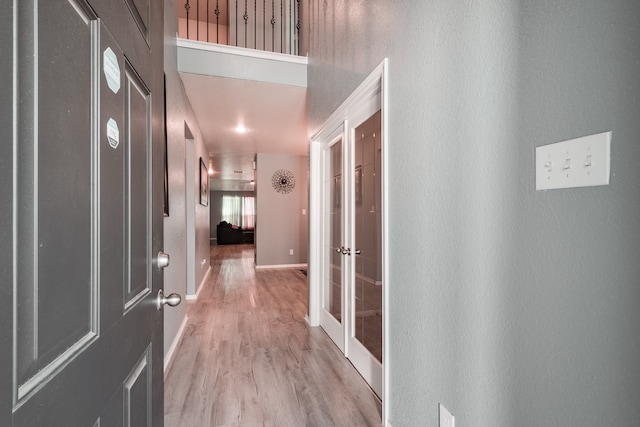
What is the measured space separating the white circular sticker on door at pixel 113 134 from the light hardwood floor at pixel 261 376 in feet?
5.48

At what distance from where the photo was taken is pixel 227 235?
1282 centimetres

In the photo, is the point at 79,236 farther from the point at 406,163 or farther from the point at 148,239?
the point at 406,163

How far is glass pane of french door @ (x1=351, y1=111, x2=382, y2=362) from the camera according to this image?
79.3 inches

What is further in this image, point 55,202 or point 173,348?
point 173,348

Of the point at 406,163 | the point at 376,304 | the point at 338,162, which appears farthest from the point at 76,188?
the point at 338,162

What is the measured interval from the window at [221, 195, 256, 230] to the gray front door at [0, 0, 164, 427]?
580 inches

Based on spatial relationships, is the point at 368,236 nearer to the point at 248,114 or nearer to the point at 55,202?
the point at 55,202

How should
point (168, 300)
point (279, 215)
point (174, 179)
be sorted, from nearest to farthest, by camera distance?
point (168, 300)
point (174, 179)
point (279, 215)

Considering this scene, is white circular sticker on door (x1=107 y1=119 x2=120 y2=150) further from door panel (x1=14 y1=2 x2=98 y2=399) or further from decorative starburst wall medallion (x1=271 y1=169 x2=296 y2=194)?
decorative starburst wall medallion (x1=271 y1=169 x2=296 y2=194)

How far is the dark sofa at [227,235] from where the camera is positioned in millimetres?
12755

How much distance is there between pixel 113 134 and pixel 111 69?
0.44 feet

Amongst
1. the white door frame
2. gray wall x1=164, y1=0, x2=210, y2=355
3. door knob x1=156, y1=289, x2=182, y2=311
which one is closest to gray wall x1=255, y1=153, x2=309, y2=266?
gray wall x1=164, y1=0, x2=210, y2=355

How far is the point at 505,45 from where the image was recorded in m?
0.92

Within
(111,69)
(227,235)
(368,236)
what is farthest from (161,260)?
(227,235)
